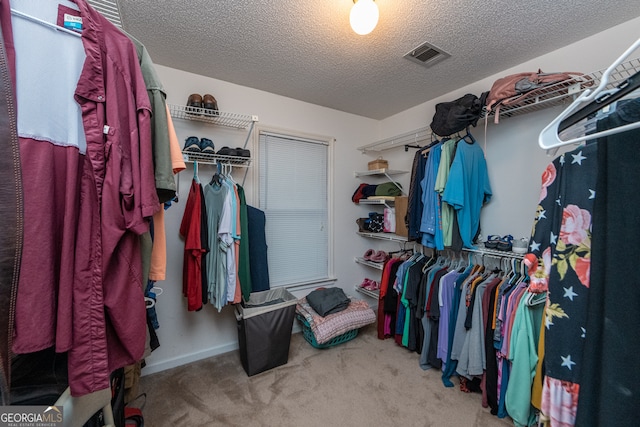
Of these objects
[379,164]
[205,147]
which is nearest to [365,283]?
[379,164]

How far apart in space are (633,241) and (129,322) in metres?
1.28

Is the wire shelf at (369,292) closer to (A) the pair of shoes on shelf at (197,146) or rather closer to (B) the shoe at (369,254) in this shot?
(B) the shoe at (369,254)

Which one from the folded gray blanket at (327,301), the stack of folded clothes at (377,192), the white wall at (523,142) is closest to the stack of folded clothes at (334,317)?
the folded gray blanket at (327,301)

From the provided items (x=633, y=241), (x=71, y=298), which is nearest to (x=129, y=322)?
(x=71, y=298)

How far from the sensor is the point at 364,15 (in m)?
1.30

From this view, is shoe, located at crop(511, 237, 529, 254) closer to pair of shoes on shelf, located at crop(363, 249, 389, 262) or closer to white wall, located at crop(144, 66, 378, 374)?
pair of shoes on shelf, located at crop(363, 249, 389, 262)

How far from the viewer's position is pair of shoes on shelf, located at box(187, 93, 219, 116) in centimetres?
202

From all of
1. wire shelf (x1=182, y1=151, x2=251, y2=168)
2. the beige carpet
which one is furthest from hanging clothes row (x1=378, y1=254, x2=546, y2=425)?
wire shelf (x1=182, y1=151, x2=251, y2=168)

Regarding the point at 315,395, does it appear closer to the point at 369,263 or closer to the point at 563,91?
the point at 369,263

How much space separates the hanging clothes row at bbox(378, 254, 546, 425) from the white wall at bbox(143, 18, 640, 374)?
518 millimetres

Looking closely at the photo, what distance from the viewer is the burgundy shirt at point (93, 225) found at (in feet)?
1.85

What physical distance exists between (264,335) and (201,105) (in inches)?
75.2

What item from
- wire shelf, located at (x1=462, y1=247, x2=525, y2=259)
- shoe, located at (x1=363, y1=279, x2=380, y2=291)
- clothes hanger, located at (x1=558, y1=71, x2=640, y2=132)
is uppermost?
clothes hanger, located at (x1=558, y1=71, x2=640, y2=132)

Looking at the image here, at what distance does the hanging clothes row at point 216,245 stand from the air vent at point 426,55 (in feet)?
5.57
